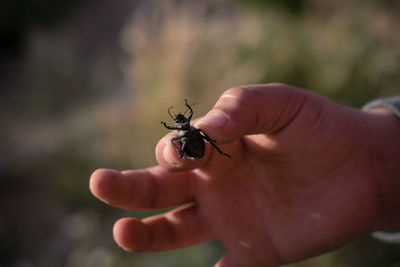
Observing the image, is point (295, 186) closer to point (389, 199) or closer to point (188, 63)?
point (389, 199)

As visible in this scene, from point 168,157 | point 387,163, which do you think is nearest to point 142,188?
point 168,157

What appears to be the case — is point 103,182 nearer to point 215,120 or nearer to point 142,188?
point 142,188

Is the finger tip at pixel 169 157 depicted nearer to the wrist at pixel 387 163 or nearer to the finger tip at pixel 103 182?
the finger tip at pixel 103 182

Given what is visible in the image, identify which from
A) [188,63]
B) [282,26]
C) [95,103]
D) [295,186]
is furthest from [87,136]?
[295,186]

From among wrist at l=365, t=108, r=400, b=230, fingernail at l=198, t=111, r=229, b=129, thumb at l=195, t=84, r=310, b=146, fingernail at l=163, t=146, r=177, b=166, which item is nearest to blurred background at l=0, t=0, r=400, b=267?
wrist at l=365, t=108, r=400, b=230

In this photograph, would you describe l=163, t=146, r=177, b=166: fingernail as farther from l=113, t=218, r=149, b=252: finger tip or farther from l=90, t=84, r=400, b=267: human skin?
l=113, t=218, r=149, b=252: finger tip
